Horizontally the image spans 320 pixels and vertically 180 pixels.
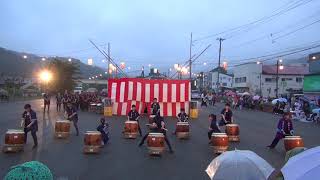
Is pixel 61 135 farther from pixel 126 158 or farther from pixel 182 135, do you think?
pixel 126 158

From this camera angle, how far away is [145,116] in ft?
116

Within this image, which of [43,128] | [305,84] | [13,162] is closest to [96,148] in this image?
[13,162]

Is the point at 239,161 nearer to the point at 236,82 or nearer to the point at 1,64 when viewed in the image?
the point at 236,82

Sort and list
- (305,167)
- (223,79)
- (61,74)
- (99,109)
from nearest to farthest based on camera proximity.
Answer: (305,167) < (99,109) < (61,74) < (223,79)

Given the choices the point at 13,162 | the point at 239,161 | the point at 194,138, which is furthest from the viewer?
the point at 194,138

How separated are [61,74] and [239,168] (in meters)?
68.8

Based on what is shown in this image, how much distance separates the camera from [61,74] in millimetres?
74500

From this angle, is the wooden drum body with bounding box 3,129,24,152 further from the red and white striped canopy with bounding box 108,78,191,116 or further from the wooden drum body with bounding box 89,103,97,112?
the wooden drum body with bounding box 89,103,97,112

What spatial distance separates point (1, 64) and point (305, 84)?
91.6 m

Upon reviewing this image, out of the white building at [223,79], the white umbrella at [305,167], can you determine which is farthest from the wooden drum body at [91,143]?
the white building at [223,79]

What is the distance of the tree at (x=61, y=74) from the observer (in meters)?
74.0

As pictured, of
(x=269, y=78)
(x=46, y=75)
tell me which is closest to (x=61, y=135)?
(x=46, y=75)

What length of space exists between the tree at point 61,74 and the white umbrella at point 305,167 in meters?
69.2

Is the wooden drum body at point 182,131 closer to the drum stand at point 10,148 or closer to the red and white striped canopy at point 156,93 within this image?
the drum stand at point 10,148
